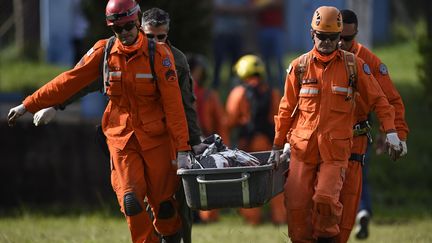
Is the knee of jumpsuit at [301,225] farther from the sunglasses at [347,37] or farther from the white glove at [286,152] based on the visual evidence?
the sunglasses at [347,37]

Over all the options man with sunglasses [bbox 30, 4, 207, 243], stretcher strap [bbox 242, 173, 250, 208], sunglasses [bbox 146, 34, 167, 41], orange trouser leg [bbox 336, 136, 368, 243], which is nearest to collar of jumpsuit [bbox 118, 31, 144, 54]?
man with sunglasses [bbox 30, 4, 207, 243]

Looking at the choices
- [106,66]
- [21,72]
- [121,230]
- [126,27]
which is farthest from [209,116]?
[21,72]

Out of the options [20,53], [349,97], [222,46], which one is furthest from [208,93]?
[20,53]

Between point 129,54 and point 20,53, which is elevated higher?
point 129,54

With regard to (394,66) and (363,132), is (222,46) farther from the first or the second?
(363,132)

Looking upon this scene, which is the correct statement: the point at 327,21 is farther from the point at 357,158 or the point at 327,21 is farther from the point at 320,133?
the point at 357,158

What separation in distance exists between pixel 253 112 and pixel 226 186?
750 cm

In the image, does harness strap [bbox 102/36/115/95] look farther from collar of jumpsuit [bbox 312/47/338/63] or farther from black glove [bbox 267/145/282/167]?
collar of jumpsuit [bbox 312/47/338/63]

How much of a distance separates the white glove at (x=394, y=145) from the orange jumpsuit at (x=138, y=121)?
5.26ft

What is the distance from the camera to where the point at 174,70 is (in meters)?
9.42

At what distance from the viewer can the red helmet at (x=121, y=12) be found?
9273mm

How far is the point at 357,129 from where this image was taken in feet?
33.2

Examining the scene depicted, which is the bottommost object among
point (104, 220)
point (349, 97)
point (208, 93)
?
point (104, 220)

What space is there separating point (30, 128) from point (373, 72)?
734cm
